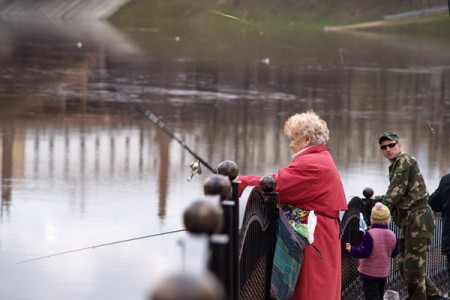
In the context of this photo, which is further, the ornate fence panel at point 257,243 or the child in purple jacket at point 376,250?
the child in purple jacket at point 376,250

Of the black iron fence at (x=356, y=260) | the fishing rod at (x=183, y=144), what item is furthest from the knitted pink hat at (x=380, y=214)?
the fishing rod at (x=183, y=144)

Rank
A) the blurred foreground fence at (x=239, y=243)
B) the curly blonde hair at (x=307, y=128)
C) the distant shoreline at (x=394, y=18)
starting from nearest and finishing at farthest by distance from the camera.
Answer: the blurred foreground fence at (x=239, y=243) < the curly blonde hair at (x=307, y=128) < the distant shoreline at (x=394, y=18)

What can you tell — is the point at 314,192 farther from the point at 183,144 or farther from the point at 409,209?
the point at 409,209

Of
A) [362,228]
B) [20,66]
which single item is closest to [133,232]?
[362,228]

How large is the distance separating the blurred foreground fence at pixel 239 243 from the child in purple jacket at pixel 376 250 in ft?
0.56

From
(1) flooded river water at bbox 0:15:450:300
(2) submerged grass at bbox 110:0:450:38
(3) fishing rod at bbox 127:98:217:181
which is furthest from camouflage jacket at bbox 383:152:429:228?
(2) submerged grass at bbox 110:0:450:38

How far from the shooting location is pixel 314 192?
18.6 ft

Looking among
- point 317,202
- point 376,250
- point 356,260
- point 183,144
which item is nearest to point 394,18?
point 356,260

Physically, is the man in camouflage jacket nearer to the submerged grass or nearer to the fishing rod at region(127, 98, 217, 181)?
the fishing rod at region(127, 98, 217, 181)

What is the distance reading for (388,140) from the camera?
6961 millimetres

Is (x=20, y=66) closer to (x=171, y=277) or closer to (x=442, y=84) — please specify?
(x=442, y=84)

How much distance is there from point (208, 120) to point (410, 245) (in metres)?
14.3

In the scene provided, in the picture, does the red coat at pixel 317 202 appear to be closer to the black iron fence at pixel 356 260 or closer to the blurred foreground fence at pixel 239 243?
the blurred foreground fence at pixel 239 243

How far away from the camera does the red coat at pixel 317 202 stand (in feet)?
18.5
